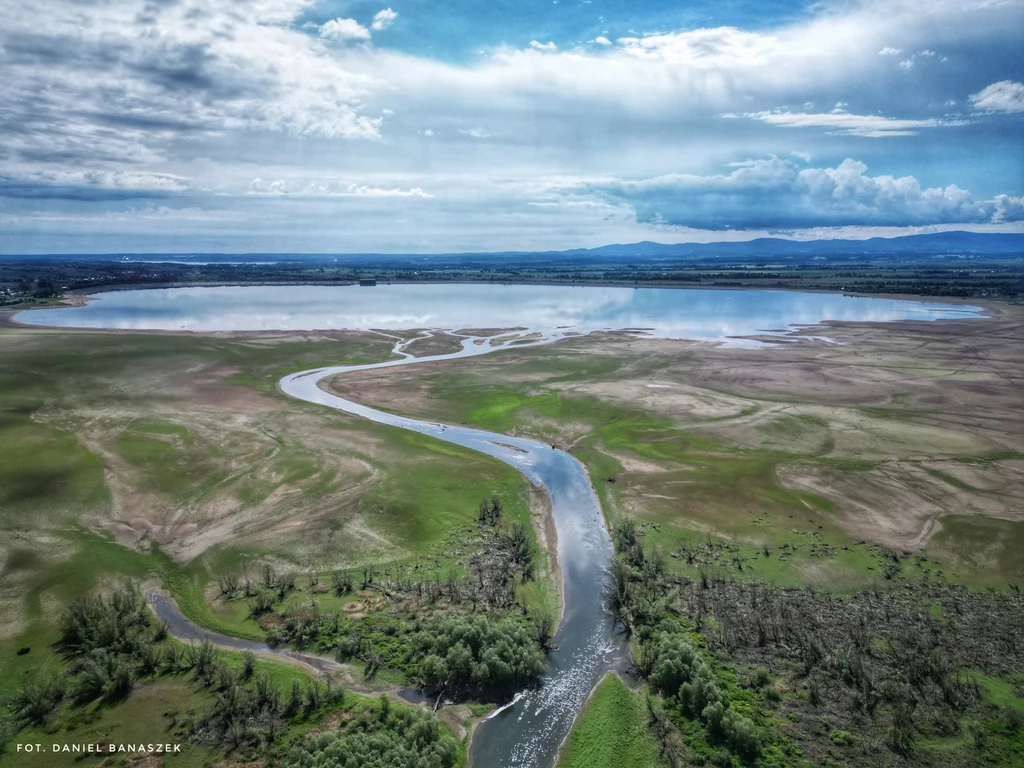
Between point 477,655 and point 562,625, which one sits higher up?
point 477,655

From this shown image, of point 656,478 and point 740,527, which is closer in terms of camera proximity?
point 740,527

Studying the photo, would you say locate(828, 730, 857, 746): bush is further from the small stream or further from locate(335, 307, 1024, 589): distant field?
locate(335, 307, 1024, 589): distant field

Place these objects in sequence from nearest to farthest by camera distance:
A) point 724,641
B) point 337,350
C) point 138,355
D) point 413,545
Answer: point 724,641 < point 413,545 < point 138,355 < point 337,350

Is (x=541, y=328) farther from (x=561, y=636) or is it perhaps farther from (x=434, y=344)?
(x=561, y=636)

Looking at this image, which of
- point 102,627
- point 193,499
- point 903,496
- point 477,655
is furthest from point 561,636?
point 903,496

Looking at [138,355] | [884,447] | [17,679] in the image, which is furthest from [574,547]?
[138,355]

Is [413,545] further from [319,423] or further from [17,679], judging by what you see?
[319,423]
